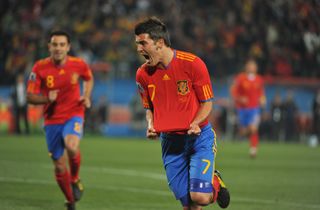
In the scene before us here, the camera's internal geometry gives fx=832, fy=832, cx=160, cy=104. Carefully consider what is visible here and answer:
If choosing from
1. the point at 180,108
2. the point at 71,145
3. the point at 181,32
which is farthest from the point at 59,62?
the point at 181,32

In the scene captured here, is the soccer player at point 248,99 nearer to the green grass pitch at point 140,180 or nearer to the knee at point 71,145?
the green grass pitch at point 140,180

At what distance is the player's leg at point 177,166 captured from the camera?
27.2 feet

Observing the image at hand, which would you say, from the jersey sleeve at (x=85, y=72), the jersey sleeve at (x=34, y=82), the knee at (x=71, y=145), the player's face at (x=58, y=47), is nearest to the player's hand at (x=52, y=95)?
the jersey sleeve at (x=34, y=82)

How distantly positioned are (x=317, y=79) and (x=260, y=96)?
13.3 metres

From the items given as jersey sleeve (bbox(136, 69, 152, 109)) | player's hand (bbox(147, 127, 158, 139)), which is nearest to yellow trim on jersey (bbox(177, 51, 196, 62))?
jersey sleeve (bbox(136, 69, 152, 109))

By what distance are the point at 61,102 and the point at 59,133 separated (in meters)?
0.46

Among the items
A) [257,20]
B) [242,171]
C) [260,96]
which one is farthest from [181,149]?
[257,20]

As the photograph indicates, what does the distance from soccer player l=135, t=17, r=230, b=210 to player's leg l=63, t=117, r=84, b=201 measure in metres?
2.99

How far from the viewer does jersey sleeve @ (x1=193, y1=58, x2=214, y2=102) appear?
8211 millimetres

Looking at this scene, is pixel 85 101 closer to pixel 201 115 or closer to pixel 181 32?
pixel 201 115

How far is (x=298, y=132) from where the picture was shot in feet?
109

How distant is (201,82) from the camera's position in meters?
8.21

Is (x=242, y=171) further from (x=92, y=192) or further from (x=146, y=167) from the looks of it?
(x=92, y=192)

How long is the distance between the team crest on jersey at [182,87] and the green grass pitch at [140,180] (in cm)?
333
